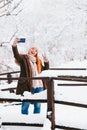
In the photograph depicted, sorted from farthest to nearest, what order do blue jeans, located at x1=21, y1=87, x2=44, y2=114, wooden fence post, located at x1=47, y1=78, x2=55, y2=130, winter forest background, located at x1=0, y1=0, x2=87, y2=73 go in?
winter forest background, located at x1=0, y1=0, x2=87, y2=73 → blue jeans, located at x1=21, y1=87, x2=44, y2=114 → wooden fence post, located at x1=47, y1=78, x2=55, y2=130

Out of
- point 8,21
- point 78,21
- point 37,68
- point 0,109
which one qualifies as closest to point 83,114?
point 37,68

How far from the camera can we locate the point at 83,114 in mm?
9219

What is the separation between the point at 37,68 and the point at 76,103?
1.75 m

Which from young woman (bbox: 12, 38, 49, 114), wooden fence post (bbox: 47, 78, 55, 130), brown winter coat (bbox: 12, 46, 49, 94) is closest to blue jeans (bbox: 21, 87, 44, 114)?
young woman (bbox: 12, 38, 49, 114)

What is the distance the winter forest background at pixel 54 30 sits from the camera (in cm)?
3803

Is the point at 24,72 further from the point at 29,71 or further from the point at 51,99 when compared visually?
the point at 51,99

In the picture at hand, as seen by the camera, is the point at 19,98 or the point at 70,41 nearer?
the point at 19,98

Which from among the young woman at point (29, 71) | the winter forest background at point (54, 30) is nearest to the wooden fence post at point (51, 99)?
the young woman at point (29, 71)

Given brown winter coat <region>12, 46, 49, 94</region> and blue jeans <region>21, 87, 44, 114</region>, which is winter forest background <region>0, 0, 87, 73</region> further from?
brown winter coat <region>12, 46, 49, 94</region>

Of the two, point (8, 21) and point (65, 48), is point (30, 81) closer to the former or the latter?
point (65, 48)

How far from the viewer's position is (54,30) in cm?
3950

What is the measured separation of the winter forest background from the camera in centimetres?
3803

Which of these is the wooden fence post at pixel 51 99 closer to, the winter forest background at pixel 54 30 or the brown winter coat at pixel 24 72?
the brown winter coat at pixel 24 72

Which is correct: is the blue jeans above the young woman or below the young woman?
below
